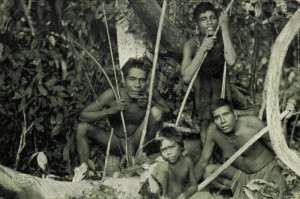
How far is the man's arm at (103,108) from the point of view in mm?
5629

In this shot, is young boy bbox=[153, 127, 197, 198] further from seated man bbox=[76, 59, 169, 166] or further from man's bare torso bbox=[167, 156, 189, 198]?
seated man bbox=[76, 59, 169, 166]

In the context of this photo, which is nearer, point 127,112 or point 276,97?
point 276,97

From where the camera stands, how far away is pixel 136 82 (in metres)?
5.60

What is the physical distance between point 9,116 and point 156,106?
136cm

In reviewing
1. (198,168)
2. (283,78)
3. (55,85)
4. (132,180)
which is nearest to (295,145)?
(283,78)

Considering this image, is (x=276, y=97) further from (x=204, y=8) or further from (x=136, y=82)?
(x=136, y=82)

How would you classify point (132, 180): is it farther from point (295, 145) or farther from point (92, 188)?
point (295, 145)

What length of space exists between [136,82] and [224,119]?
0.73 metres

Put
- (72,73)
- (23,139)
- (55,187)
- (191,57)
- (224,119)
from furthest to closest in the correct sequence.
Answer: (72,73)
(23,139)
(191,57)
(224,119)
(55,187)

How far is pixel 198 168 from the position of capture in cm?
545

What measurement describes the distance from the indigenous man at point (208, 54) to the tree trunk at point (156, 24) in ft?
1.53

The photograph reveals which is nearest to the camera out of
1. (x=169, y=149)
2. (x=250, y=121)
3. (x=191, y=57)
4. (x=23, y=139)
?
(x=169, y=149)

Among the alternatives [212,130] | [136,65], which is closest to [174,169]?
[212,130]

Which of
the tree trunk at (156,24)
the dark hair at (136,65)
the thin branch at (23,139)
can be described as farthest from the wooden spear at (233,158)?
the thin branch at (23,139)
